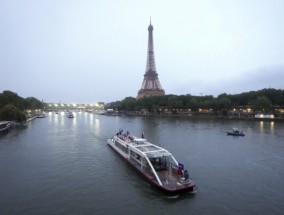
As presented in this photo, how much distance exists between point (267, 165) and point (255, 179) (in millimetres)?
6362

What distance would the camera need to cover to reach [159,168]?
26188mm

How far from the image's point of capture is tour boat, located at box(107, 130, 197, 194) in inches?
877

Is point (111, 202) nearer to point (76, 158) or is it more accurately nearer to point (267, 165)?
point (76, 158)

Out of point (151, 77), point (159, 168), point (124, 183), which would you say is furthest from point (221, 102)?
point (124, 183)

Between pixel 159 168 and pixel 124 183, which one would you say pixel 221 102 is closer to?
pixel 159 168

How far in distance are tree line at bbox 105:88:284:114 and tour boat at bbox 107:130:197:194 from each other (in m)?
94.3

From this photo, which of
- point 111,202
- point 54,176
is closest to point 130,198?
point 111,202

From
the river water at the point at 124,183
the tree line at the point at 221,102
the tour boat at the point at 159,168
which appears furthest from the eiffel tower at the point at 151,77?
the tour boat at the point at 159,168

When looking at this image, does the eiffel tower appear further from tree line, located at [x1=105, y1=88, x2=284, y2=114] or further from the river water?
the river water

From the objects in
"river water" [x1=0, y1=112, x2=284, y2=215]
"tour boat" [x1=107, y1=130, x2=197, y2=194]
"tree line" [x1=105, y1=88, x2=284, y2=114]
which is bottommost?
"river water" [x1=0, y1=112, x2=284, y2=215]

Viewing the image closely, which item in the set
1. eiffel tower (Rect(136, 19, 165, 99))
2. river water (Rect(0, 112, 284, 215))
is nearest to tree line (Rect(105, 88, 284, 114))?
eiffel tower (Rect(136, 19, 165, 99))

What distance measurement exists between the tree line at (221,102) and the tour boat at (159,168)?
94.3 m

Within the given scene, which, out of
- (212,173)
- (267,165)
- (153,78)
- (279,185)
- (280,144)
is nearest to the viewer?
(279,185)

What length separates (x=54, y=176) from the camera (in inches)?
1102
